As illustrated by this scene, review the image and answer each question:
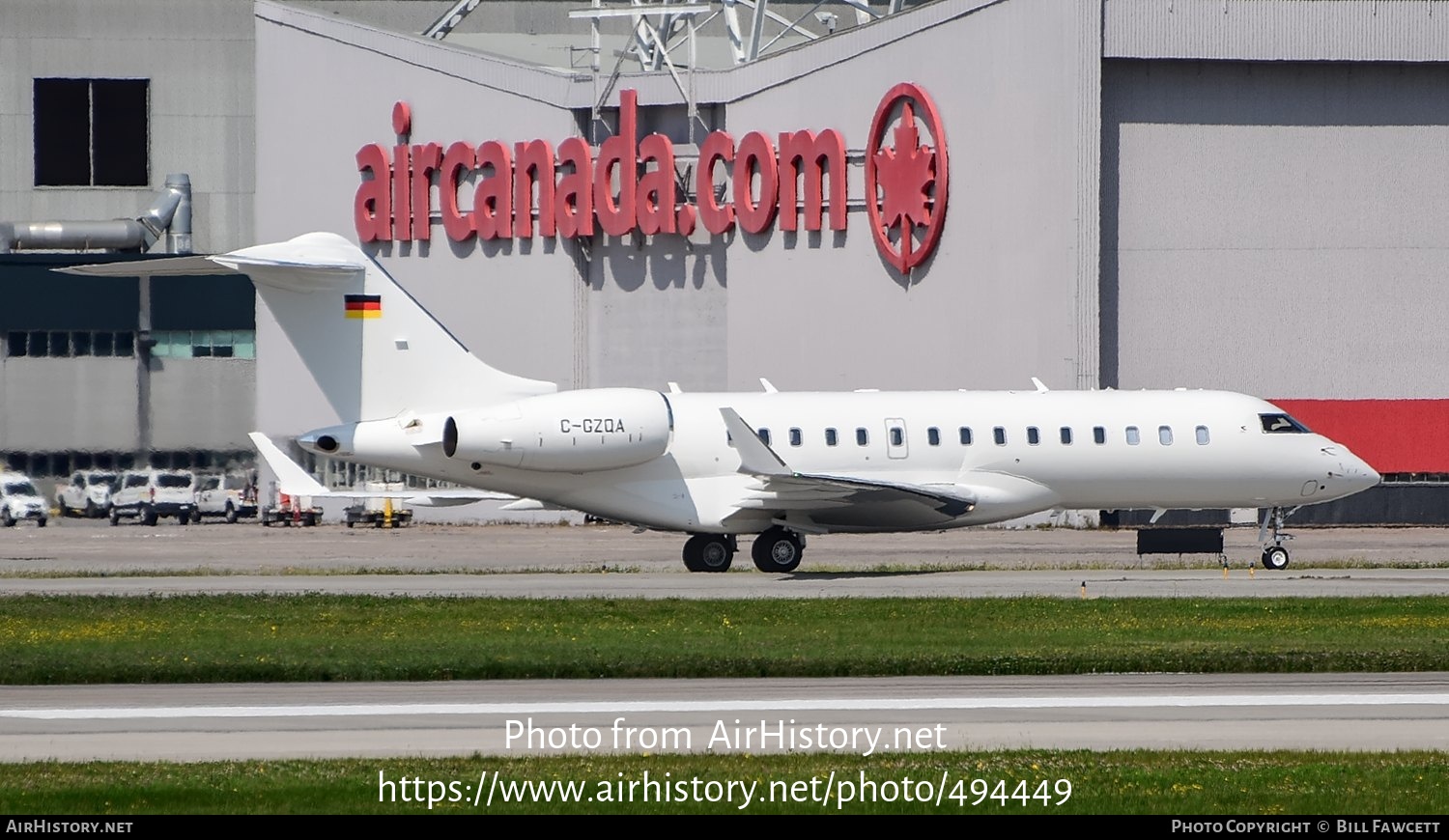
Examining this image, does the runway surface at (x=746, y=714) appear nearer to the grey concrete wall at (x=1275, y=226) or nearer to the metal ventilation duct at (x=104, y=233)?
the grey concrete wall at (x=1275, y=226)

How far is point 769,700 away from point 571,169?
4295cm

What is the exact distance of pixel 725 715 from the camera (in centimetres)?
1559

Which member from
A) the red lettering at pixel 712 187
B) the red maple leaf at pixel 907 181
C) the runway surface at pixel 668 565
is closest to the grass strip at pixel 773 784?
the runway surface at pixel 668 565

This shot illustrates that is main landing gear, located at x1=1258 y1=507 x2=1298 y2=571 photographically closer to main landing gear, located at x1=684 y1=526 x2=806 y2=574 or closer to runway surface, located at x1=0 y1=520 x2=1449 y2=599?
runway surface, located at x1=0 y1=520 x2=1449 y2=599

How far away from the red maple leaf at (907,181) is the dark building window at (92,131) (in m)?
33.9

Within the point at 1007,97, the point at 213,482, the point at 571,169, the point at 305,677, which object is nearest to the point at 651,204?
the point at 571,169

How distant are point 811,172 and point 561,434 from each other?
23.7 m

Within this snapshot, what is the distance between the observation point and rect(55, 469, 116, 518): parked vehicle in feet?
205

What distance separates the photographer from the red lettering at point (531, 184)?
191 ft

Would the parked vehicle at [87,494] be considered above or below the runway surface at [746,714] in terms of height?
below

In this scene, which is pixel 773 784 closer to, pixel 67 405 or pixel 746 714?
pixel 746 714

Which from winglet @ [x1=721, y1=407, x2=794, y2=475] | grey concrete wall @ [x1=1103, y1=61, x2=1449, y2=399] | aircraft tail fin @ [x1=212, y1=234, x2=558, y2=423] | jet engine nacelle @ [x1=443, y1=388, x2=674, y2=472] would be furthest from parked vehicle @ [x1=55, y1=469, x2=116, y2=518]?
winglet @ [x1=721, y1=407, x2=794, y2=475]

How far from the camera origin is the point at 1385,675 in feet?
59.3

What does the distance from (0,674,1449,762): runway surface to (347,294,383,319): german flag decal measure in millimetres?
14874
